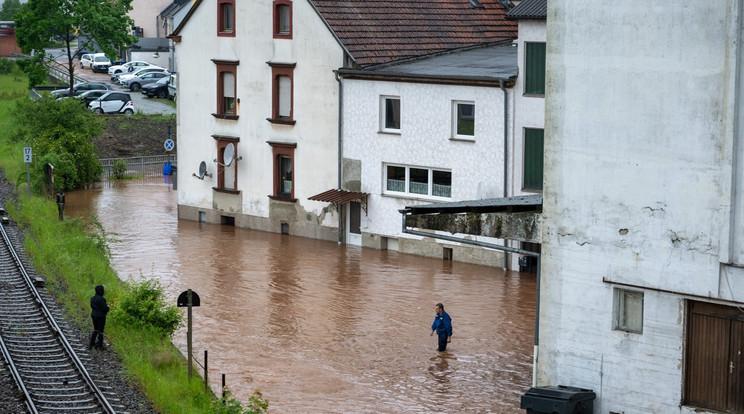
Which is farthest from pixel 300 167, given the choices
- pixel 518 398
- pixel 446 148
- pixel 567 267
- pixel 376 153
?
pixel 567 267

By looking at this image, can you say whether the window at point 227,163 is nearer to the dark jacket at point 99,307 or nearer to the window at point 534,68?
the window at point 534,68

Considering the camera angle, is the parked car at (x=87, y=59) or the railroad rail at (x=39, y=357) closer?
the railroad rail at (x=39, y=357)

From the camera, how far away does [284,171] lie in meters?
43.8

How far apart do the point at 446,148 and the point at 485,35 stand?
788 centimetres

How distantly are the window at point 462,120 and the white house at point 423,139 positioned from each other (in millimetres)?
27

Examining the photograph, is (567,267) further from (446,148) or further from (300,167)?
(300,167)

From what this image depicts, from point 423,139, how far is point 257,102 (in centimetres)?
679

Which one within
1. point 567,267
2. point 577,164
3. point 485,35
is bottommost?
point 567,267

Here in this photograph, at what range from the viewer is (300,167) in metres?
42.9

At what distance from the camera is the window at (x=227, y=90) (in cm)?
4459

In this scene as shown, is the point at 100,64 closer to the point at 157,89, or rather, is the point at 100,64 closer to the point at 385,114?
the point at 157,89

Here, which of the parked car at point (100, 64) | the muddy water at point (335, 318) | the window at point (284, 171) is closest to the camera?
the muddy water at point (335, 318)

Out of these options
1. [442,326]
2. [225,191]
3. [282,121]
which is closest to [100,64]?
[225,191]

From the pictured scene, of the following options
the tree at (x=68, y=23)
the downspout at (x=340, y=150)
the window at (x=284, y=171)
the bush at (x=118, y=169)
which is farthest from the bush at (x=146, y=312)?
the tree at (x=68, y=23)
